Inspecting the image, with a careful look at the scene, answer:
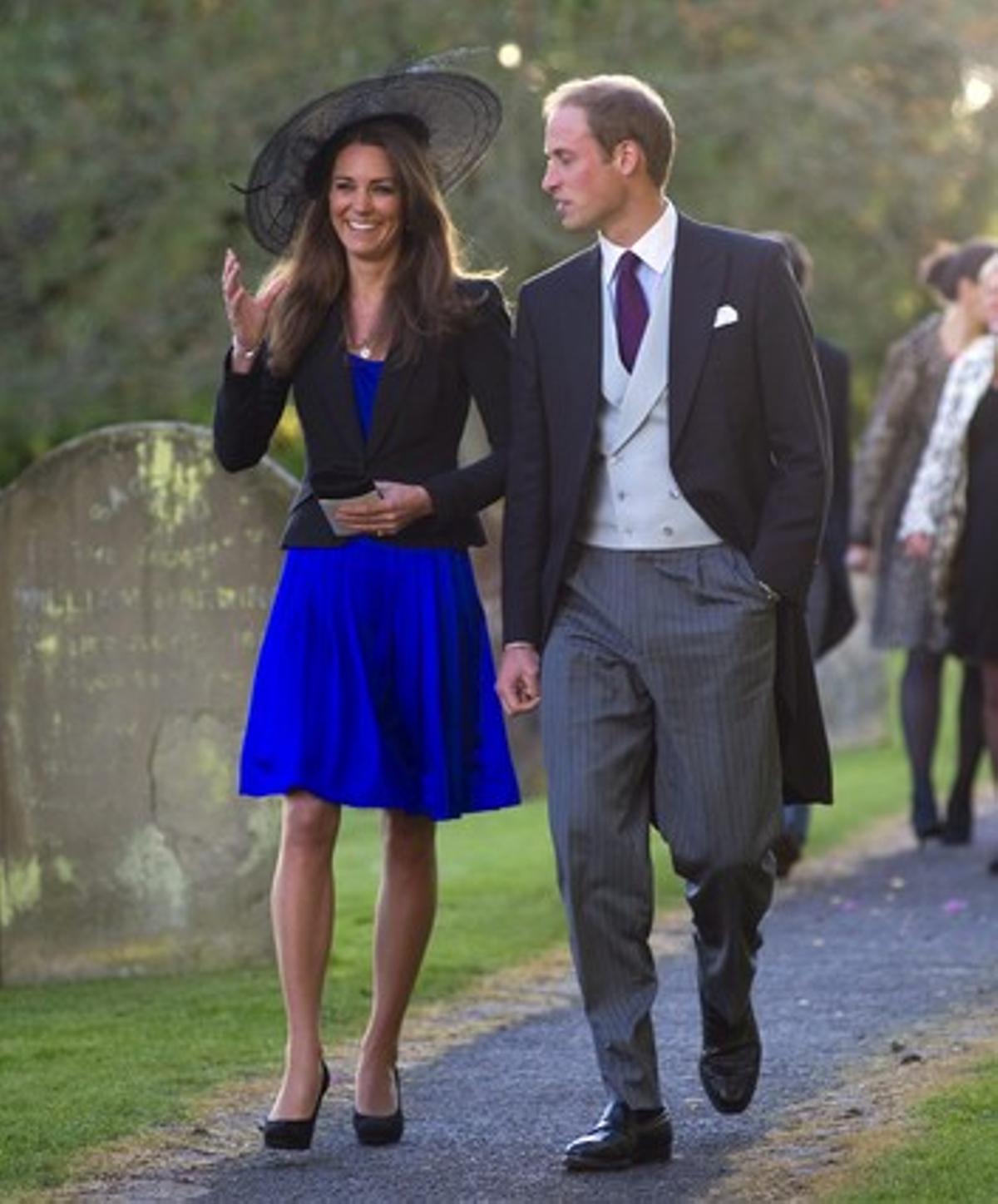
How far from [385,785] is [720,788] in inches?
27.7

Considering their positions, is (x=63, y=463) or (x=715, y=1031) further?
(x=63, y=463)

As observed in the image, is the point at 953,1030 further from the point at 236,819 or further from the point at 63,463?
the point at 63,463

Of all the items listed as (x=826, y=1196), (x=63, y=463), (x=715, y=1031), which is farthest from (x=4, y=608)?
(x=826, y=1196)

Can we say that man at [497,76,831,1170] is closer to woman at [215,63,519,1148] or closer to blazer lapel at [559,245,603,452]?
blazer lapel at [559,245,603,452]

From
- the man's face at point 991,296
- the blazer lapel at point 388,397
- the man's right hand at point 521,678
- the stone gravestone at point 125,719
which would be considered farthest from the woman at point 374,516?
the man's face at point 991,296

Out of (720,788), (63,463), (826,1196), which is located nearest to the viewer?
(826,1196)

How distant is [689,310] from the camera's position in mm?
7469

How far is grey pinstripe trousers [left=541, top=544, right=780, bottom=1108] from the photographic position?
7438 millimetres

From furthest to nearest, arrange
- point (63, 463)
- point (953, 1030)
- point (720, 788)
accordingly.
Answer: point (63, 463) → point (953, 1030) → point (720, 788)

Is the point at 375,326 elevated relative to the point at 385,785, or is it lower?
elevated

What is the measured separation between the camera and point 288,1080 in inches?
301

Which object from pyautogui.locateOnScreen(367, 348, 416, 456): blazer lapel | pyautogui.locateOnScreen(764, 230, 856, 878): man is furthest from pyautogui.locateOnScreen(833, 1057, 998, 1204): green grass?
pyautogui.locateOnScreen(764, 230, 856, 878): man

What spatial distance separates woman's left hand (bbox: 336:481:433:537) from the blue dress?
0.09 m

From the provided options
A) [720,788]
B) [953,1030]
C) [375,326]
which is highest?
[375,326]
